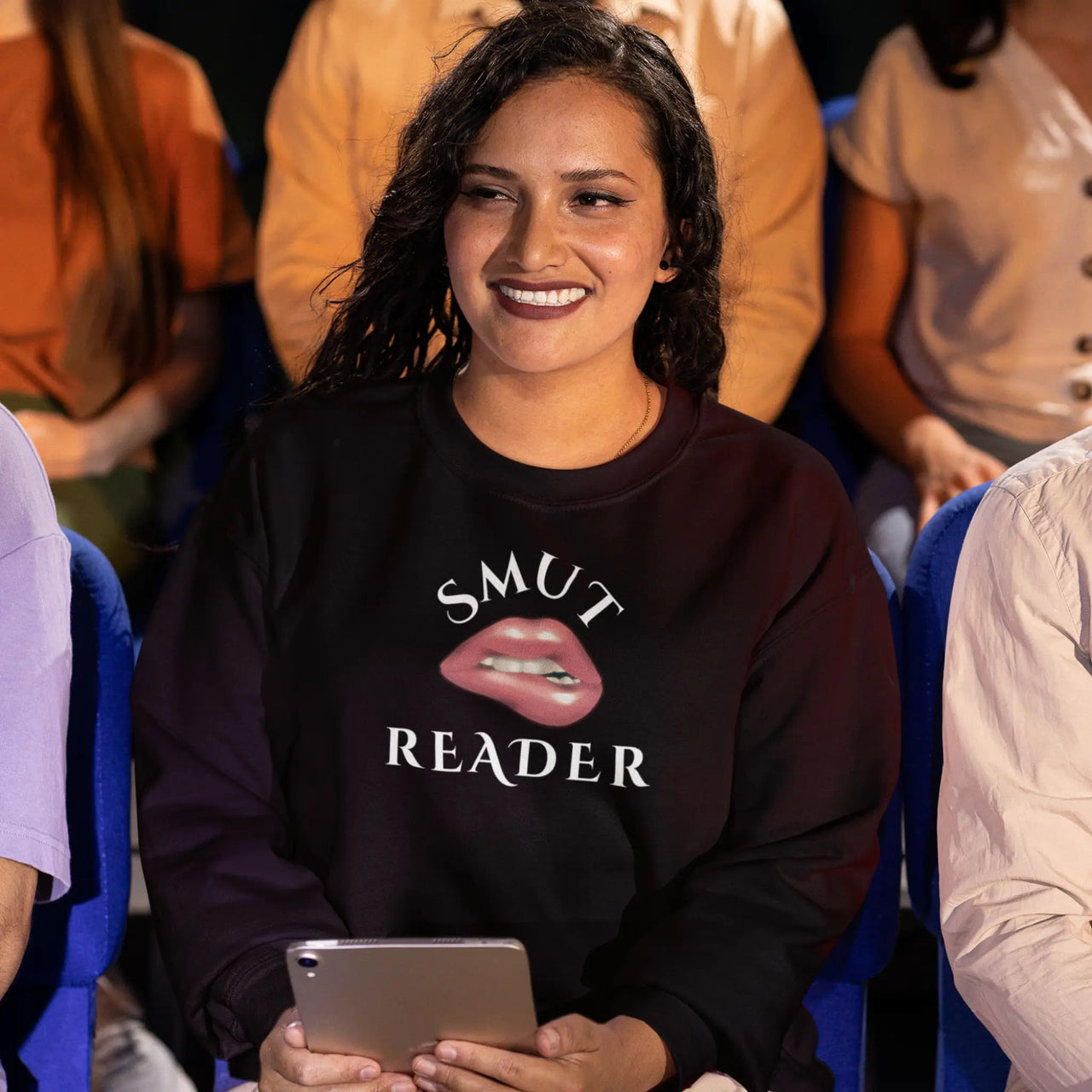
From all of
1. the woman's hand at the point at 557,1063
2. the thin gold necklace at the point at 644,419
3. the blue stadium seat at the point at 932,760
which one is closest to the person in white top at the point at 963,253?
the blue stadium seat at the point at 932,760

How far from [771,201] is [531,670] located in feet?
3.44

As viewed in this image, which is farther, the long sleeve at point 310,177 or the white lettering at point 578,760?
the long sleeve at point 310,177

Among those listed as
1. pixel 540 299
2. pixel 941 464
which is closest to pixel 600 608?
pixel 540 299

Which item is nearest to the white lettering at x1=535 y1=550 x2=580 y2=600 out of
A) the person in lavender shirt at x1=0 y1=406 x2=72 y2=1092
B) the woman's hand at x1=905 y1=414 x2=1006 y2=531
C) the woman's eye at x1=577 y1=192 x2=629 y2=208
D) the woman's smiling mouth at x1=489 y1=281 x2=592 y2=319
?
the woman's smiling mouth at x1=489 y1=281 x2=592 y2=319

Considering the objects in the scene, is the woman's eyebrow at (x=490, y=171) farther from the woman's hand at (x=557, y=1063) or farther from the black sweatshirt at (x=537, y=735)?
the woman's hand at (x=557, y=1063)

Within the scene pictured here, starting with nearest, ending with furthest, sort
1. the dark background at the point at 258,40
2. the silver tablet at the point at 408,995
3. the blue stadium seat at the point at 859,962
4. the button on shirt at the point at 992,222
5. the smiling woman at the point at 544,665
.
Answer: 1. the silver tablet at the point at 408,995
2. the smiling woman at the point at 544,665
3. the blue stadium seat at the point at 859,962
4. the button on shirt at the point at 992,222
5. the dark background at the point at 258,40

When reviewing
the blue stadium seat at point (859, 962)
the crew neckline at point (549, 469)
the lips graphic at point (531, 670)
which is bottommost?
the blue stadium seat at point (859, 962)

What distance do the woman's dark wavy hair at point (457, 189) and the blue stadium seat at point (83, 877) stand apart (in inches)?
12.7

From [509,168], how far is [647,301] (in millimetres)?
227

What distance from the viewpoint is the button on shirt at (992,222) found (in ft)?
6.64

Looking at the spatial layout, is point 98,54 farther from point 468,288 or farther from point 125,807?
point 125,807

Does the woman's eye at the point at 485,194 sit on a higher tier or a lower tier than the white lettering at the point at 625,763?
higher

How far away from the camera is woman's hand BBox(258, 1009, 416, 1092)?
1125 mm

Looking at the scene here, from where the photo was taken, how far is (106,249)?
2.14 metres
